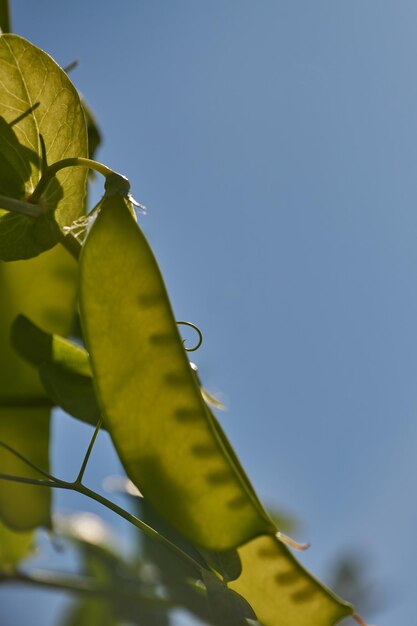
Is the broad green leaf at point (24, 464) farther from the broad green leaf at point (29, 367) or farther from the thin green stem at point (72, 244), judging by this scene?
the thin green stem at point (72, 244)

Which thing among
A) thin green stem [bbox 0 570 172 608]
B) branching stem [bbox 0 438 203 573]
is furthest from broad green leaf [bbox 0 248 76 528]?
branching stem [bbox 0 438 203 573]

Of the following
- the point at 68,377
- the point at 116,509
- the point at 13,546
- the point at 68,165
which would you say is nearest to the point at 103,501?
the point at 116,509

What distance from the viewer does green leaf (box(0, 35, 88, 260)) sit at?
569 mm

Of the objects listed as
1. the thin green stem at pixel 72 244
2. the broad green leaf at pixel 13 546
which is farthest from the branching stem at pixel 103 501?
the broad green leaf at pixel 13 546

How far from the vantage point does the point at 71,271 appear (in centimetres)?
87

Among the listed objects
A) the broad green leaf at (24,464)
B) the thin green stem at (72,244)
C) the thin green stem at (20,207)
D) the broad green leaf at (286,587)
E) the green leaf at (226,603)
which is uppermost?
the thin green stem at (20,207)

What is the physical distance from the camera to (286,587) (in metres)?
0.65

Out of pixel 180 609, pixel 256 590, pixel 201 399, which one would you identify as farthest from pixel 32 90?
pixel 180 609

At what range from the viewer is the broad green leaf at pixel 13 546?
3.04 ft

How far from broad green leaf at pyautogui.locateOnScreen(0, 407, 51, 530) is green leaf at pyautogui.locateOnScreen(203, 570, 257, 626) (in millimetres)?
315

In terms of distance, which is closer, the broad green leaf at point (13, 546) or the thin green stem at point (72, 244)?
the thin green stem at point (72, 244)

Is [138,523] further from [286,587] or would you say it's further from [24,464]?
[24,464]

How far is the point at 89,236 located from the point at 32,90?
0.37 ft

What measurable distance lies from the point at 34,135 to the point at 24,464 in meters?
0.39
